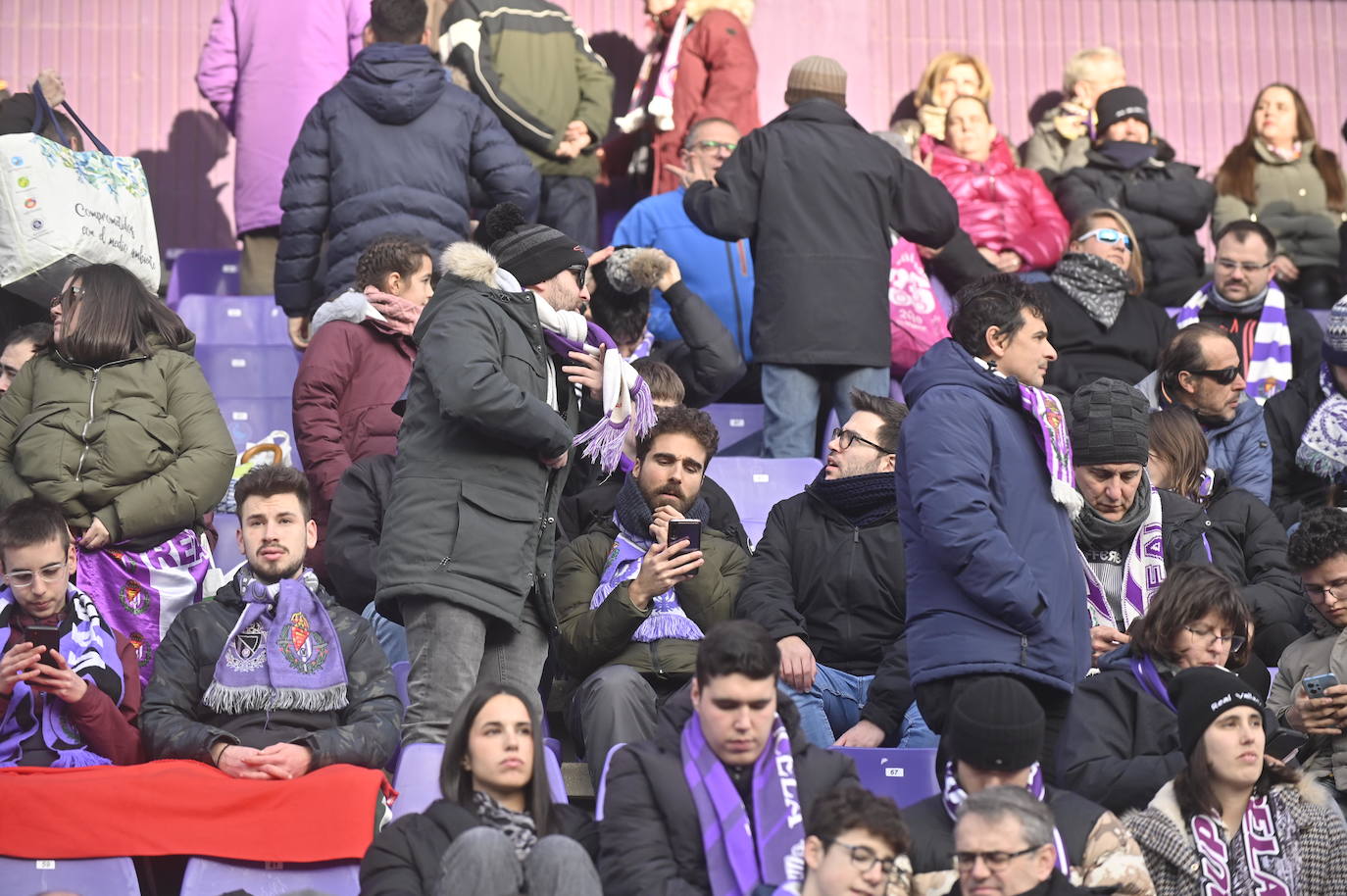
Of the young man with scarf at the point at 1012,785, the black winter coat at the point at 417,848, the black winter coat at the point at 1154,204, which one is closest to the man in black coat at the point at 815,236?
the black winter coat at the point at 1154,204

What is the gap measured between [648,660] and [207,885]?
5.01ft

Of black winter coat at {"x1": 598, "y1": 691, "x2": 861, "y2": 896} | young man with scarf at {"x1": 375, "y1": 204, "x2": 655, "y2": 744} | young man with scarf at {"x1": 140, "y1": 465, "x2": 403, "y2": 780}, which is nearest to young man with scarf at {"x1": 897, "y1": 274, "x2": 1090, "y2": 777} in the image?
black winter coat at {"x1": 598, "y1": 691, "x2": 861, "y2": 896}

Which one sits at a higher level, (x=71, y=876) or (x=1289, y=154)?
(x=1289, y=154)

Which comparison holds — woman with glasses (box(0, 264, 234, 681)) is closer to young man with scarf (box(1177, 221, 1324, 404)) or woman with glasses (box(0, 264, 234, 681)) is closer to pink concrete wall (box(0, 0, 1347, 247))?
young man with scarf (box(1177, 221, 1324, 404))

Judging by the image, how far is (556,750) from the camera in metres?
6.43

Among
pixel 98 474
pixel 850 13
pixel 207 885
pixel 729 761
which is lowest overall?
pixel 207 885

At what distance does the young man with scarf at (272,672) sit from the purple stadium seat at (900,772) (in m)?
1.37

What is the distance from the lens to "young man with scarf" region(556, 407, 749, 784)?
20.7 ft

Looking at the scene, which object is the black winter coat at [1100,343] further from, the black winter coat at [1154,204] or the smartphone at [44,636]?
the smartphone at [44,636]

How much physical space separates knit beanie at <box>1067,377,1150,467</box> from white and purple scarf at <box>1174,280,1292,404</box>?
8.74ft

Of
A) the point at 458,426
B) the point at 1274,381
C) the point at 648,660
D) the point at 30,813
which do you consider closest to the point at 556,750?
the point at 648,660

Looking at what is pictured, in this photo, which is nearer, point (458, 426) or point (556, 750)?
point (458, 426)

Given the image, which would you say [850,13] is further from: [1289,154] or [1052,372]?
[1052,372]

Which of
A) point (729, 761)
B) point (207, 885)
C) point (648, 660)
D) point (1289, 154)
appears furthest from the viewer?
point (1289, 154)
